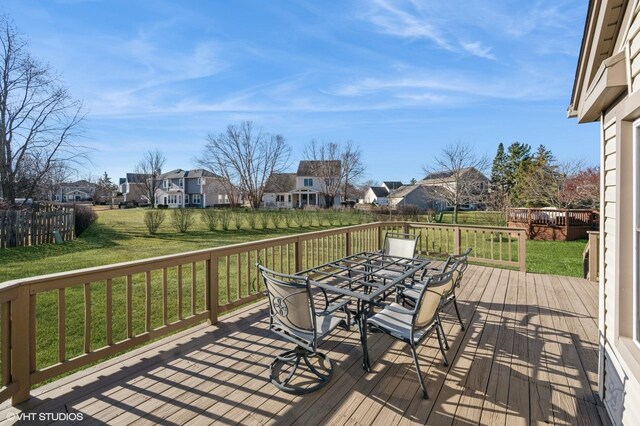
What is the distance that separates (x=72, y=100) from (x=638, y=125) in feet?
55.8

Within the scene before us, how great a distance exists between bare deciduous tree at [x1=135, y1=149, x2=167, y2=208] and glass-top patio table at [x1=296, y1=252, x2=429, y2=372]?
44.5 m

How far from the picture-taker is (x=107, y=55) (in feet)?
27.7

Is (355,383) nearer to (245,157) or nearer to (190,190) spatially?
(245,157)

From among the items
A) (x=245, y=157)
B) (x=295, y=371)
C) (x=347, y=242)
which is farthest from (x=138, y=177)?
(x=295, y=371)

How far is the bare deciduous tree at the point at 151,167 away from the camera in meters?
42.2

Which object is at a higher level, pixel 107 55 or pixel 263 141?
pixel 263 141

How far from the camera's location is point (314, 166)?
36.9 meters

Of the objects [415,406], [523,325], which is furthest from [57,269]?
[523,325]

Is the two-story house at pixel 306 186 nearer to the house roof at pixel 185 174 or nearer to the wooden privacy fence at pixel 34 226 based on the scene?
the house roof at pixel 185 174


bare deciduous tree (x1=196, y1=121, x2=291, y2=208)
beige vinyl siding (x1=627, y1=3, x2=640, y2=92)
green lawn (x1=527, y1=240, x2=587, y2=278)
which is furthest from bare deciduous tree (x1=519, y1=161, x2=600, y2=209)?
bare deciduous tree (x1=196, y1=121, x2=291, y2=208)

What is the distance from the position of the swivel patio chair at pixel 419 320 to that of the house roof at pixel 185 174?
139ft

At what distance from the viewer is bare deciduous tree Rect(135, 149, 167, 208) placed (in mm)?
42219

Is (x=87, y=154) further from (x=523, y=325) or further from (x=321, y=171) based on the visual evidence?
(x=321, y=171)

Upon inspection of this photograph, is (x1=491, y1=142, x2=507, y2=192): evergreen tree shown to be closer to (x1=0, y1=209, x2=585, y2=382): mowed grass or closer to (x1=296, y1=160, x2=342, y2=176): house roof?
(x1=296, y1=160, x2=342, y2=176): house roof
